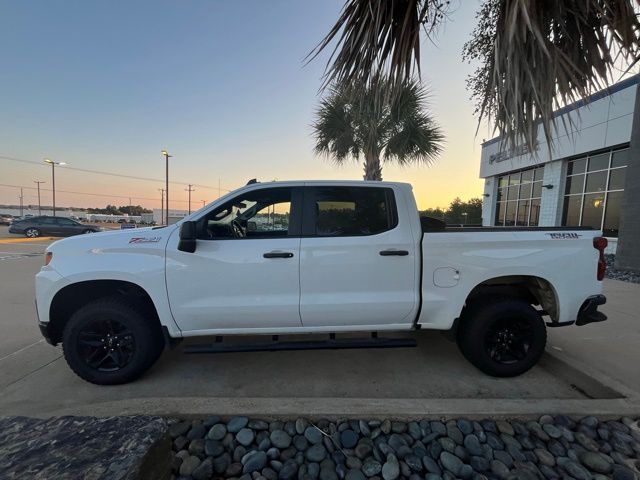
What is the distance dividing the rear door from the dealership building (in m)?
7.72

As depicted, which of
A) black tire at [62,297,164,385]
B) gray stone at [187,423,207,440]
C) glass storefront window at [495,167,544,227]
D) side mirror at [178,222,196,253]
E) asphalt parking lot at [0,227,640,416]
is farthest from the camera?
glass storefront window at [495,167,544,227]

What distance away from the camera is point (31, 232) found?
21.2m

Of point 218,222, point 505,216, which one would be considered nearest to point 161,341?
point 218,222

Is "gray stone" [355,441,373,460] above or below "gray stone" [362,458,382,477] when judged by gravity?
above

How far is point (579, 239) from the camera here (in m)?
3.09

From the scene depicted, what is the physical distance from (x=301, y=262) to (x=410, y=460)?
165cm

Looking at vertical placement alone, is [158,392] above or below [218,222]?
below

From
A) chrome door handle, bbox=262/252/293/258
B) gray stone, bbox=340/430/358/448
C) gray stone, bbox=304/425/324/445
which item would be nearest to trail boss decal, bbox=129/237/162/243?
chrome door handle, bbox=262/252/293/258

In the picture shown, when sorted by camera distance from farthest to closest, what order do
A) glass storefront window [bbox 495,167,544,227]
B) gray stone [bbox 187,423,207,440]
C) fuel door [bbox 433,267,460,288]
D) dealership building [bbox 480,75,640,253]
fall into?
glass storefront window [bbox 495,167,544,227] < dealership building [bbox 480,75,640,253] < fuel door [bbox 433,267,460,288] < gray stone [bbox 187,423,207,440]

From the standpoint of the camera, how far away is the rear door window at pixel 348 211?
3.03 m

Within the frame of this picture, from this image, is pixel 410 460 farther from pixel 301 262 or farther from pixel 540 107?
pixel 540 107

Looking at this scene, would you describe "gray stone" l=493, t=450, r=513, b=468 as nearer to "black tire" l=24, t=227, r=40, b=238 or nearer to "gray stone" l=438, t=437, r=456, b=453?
"gray stone" l=438, t=437, r=456, b=453

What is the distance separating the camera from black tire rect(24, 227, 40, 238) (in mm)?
21156

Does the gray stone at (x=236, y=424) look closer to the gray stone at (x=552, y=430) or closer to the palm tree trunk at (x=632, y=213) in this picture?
the gray stone at (x=552, y=430)
